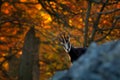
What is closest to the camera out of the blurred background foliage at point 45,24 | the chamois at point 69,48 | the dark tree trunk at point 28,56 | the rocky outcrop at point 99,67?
the rocky outcrop at point 99,67

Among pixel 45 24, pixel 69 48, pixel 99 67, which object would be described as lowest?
pixel 45 24

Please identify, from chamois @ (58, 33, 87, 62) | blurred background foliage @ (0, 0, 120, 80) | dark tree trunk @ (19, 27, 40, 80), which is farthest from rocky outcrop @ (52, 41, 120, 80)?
blurred background foliage @ (0, 0, 120, 80)

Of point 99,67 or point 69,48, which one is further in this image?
point 69,48

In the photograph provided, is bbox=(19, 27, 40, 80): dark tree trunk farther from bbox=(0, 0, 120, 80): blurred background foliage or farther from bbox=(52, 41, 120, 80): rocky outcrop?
bbox=(52, 41, 120, 80): rocky outcrop

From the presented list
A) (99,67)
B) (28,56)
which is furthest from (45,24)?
(99,67)

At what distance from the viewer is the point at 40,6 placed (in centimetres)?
1836

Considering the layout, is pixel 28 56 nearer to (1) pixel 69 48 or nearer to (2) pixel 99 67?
(1) pixel 69 48

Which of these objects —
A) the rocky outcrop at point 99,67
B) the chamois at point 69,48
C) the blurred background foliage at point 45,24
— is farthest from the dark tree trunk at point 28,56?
the rocky outcrop at point 99,67

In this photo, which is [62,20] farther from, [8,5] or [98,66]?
[98,66]

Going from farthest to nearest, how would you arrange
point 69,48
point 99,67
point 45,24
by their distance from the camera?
point 45,24, point 69,48, point 99,67

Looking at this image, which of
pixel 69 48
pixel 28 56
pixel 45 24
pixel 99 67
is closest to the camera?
pixel 99 67

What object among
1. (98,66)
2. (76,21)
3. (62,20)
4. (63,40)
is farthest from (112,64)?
(76,21)

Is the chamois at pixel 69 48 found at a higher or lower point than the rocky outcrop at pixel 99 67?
lower

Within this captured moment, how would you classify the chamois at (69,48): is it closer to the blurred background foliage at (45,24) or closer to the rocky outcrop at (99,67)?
the rocky outcrop at (99,67)
